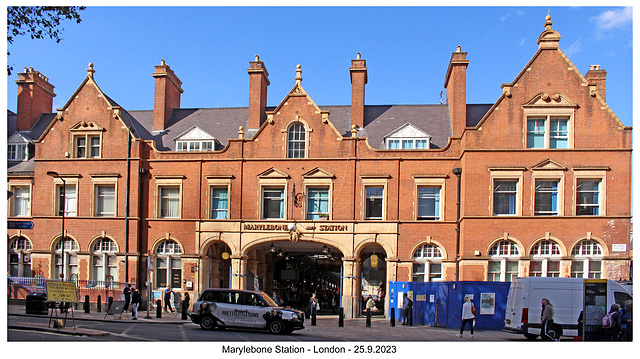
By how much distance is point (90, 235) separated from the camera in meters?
38.5

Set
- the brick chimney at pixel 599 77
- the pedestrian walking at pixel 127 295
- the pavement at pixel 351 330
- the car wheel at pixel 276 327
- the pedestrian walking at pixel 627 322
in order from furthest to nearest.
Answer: the brick chimney at pixel 599 77, the pedestrian walking at pixel 127 295, the car wheel at pixel 276 327, the pavement at pixel 351 330, the pedestrian walking at pixel 627 322

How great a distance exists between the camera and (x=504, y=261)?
34250mm

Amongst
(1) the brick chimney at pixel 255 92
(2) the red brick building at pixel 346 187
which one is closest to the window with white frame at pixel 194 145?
(2) the red brick building at pixel 346 187

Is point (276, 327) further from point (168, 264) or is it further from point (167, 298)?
point (168, 264)

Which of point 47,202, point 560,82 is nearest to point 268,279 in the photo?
point 47,202

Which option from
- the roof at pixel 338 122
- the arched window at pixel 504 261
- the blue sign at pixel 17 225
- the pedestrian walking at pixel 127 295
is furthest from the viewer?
the roof at pixel 338 122

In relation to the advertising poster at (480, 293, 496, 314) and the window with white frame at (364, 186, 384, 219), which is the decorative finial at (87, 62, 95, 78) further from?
the advertising poster at (480, 293, 496, 314)

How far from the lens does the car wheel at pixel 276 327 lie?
24620mm

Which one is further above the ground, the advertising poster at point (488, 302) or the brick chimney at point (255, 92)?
the brick chimney at point (255, 92)

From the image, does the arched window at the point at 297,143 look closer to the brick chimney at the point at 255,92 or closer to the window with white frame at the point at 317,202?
the window with white frame at the point at 317,202

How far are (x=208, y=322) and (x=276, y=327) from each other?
115 inches

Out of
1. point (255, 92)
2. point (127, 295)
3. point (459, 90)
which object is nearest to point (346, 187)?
point (459, 90)

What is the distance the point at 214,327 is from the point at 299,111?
51.6ft

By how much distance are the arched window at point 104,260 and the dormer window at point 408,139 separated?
1714 centimetres
